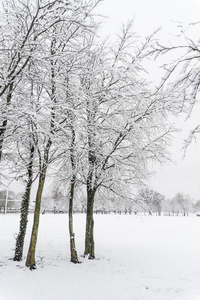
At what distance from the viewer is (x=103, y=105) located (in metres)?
8.52

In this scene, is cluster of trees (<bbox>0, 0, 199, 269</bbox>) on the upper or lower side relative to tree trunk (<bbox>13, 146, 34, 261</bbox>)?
upper

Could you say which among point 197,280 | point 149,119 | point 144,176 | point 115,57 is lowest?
point 197,280

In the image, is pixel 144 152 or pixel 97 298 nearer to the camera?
pixel 97 298

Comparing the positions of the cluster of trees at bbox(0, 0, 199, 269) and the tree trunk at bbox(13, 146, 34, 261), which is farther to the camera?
the tree trunk at bbox(13, 146, 34, 261)

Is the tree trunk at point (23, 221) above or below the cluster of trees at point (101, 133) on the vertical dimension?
below

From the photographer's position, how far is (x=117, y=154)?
8.67 meters

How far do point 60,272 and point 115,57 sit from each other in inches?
317

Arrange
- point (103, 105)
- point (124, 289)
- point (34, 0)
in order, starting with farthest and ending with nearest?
point (103, 105), point (124, 289), point (34, 0)

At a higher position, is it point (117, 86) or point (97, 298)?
point (117, 86)

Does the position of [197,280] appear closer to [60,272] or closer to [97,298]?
[97,298]

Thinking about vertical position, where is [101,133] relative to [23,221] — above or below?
above


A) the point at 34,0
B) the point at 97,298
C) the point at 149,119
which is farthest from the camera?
the point at 149,119

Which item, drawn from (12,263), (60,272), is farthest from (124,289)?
(12,263)

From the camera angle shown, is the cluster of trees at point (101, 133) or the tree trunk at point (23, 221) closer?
the cluster of trees at point (101, 133)
